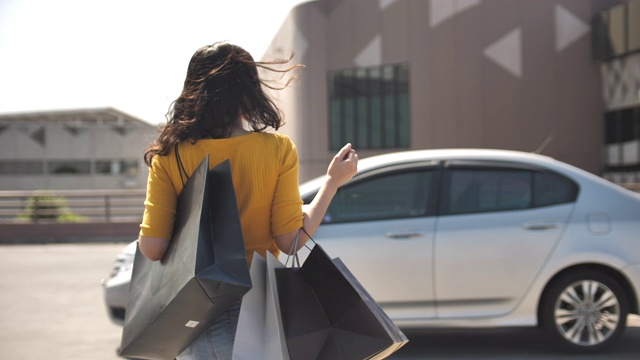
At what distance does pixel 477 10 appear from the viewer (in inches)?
1071

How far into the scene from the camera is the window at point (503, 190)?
5.87m

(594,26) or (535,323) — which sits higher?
(594,26)

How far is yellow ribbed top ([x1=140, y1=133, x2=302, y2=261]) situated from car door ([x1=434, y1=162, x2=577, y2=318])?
3.78m

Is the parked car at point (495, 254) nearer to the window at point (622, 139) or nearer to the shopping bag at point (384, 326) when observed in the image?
the shopping bag at point (384, 326)

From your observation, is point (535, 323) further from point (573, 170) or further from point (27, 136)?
point (27, 136)

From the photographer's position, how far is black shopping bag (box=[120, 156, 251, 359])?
5.56 feet

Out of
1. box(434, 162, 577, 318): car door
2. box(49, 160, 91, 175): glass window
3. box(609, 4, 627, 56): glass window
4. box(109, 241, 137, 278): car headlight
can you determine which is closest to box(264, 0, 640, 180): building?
box(609, 4, 627, 56): glass window

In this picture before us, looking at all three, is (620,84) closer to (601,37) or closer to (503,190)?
(601,37)

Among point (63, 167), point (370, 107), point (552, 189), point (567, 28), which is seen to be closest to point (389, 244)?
point (552, 189)

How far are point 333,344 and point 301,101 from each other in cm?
3062

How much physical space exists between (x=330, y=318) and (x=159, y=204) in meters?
0.54

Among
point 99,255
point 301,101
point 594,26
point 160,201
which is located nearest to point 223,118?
point 160,201

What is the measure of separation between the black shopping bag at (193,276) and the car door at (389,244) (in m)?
3.63

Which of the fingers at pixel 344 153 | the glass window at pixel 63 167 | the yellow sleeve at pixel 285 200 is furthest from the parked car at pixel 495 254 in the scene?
the glass window at pixel 63 167
